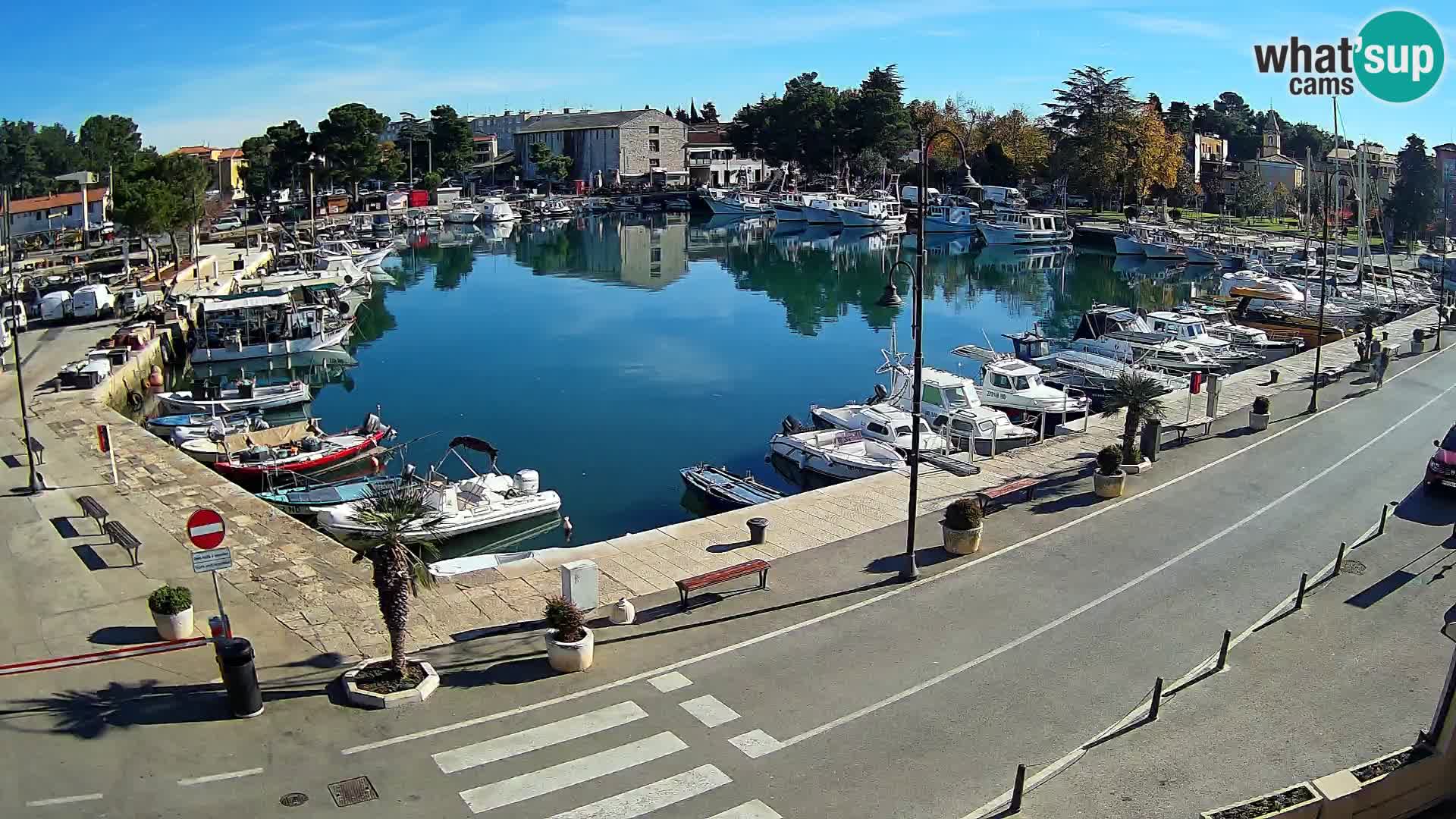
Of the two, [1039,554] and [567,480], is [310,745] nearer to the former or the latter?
[1039,554]

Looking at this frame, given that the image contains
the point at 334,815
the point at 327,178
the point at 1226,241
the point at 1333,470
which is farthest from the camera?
the point at 327,178

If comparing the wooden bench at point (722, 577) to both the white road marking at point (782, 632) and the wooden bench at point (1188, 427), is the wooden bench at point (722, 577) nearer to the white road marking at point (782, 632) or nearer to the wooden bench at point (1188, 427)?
the white road marking at point (782, 632)

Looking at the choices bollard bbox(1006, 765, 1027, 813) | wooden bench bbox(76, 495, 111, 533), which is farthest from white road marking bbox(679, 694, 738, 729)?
wooden bench bbox(76, 495, 111, 533)

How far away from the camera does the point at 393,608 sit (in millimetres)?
14469

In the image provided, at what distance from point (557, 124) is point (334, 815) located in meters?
170

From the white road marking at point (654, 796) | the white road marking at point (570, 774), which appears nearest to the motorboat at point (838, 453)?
the white road marking at point (570, 774)

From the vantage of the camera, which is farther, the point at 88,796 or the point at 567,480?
the point at 567,480

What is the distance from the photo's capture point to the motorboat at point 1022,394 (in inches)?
1457

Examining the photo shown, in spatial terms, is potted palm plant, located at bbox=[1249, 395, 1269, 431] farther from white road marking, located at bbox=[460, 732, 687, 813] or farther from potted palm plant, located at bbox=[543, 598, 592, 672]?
white road marking, located at bbox=[460, 732, 687, 813]

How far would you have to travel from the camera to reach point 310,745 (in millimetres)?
13359

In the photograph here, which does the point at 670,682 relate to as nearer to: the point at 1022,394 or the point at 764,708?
the point at 764,708

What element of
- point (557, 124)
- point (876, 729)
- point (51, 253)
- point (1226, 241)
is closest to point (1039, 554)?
point (876, 729)

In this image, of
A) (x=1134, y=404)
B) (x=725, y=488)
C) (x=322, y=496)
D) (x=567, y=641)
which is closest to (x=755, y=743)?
(x=567, y=641)

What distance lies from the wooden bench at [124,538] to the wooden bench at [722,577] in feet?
33.1
